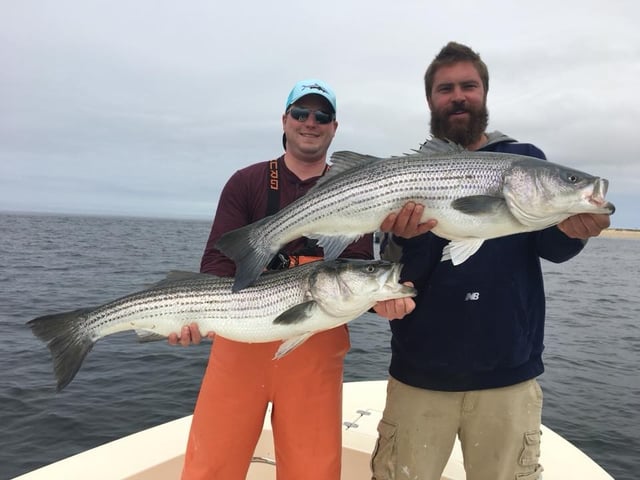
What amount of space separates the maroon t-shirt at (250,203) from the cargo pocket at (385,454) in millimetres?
1504

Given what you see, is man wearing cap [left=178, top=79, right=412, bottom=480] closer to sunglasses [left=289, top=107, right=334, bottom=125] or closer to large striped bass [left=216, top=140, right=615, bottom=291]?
large striped bass [left=216, top=140, right=615, bottom=291]

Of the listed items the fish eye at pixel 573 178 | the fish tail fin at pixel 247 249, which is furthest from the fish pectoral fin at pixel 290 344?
the fish eye at pixel 573 178

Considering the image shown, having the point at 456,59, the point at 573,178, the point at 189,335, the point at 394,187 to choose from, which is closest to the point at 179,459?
the point at 189,335

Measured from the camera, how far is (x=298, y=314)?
3627 mm

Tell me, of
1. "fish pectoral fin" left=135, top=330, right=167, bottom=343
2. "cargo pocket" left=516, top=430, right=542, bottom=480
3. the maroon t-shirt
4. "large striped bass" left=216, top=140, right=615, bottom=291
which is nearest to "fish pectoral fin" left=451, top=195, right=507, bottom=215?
"large striped bass" left=216, top=140, right=615, bottom=291

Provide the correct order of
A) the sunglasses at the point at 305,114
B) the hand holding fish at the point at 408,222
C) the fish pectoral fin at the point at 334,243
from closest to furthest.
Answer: the hand holding fish at the point at 408,222
the fish pectoral fin at the point at 334,243
the sunglasses at the point at 305,114

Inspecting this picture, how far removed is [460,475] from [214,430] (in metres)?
2.74

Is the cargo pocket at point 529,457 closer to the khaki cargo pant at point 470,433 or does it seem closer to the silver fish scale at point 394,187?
the khaki cargo pant at point 470,433

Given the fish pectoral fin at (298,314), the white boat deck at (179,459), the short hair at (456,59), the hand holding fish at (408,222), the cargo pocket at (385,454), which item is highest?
the short hair at (456,59)

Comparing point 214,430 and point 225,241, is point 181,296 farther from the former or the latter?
point 214,430

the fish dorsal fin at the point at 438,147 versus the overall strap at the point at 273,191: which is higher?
the fish dorsal fin at the point at 438,147

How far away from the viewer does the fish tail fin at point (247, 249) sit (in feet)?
11.9

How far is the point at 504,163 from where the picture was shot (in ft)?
11.2

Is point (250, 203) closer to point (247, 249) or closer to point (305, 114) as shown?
point (247, 249)
